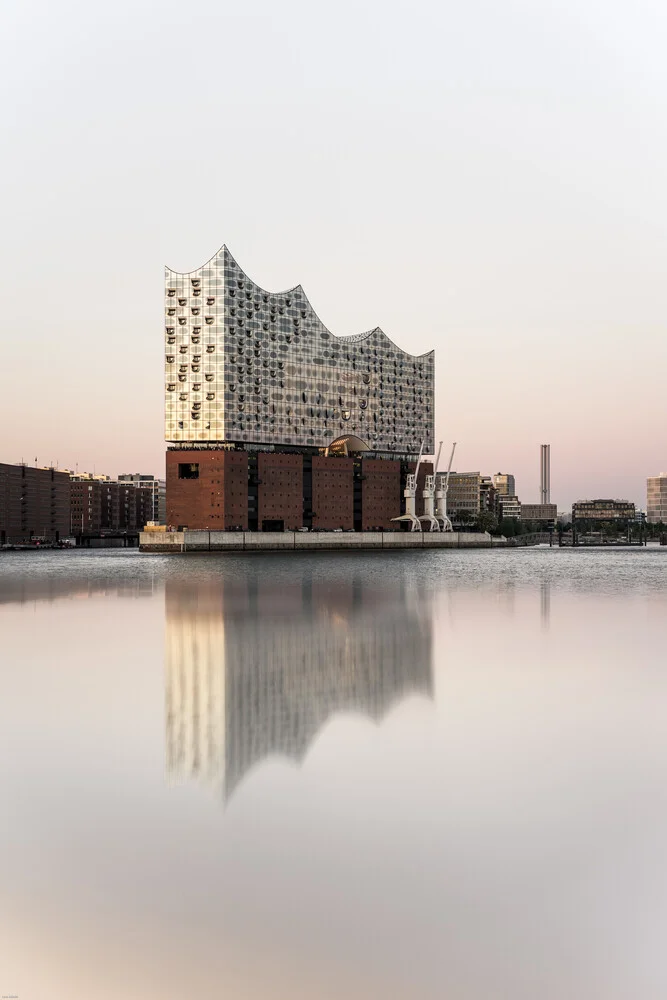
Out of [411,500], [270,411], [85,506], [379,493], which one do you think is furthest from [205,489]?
[85,506]

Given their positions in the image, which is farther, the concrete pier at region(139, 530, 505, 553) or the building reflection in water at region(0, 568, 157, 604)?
the concrete pier at region(139, 530, 505, 553)

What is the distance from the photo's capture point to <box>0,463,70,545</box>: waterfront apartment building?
15675 centimetres

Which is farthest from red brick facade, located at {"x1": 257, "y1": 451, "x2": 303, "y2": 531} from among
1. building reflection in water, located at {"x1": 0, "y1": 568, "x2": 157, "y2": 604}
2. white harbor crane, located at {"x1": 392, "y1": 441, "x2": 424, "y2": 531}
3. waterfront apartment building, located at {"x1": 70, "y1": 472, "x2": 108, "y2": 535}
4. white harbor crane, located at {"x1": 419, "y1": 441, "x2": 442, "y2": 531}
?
waterfront apartment building, located at {"x1": 70, "y1": 472, "x2": 108, "y2": 535}

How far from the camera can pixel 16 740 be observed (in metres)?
8.30

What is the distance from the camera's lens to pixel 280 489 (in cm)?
10656

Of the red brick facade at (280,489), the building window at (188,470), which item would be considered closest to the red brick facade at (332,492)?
the red brick facade at (280,489)

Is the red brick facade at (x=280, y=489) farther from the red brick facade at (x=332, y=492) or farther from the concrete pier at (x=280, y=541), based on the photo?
the concrete pier at (x=280, y=541)

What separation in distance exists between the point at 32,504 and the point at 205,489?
76.3 metres

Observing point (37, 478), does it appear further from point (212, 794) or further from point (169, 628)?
point (212, 794)

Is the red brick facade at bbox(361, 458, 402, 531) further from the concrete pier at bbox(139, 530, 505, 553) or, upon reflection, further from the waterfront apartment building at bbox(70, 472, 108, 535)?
the waterfront apartment building at bbox(70, 472, 108, 535)

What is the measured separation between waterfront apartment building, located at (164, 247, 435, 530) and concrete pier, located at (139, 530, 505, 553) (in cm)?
254

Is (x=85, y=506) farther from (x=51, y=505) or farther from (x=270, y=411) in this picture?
(x=270, y=411)

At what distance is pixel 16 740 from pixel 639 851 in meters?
5.98

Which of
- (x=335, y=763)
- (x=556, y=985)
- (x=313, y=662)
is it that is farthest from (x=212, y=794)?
(x=313, y=662)
